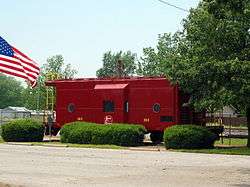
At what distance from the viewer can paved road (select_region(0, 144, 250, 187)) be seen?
42.3ft

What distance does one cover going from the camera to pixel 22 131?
30.4m

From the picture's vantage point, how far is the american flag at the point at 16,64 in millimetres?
28516

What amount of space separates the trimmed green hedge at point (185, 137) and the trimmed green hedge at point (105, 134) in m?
2.47

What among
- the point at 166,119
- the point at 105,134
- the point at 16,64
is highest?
the point at 16,64

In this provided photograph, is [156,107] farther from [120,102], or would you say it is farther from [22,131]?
[22,131]

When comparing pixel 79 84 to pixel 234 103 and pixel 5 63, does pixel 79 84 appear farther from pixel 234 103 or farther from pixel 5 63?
pixel 234 103

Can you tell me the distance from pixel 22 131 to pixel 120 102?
5608mm

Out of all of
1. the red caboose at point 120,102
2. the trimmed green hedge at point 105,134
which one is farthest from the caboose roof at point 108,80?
the trimmed green hedge at point 105,134

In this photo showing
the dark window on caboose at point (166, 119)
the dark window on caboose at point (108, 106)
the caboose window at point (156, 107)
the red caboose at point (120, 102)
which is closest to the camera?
the dark window on caboose at point (166, 119)

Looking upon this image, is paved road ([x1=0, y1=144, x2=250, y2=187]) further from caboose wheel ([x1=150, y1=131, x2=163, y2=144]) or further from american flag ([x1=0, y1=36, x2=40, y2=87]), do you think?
caboose wheel ([x1=150, y1=131, x2=163, y2=144])

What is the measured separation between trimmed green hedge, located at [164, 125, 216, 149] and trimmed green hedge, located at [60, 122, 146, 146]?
247 centimetres

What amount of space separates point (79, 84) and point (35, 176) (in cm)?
1836

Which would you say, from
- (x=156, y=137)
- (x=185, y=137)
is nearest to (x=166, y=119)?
(x=156, y=137)

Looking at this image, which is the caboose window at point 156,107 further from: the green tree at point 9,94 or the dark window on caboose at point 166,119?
the green tree at point 9,94
